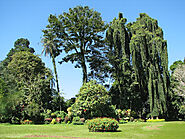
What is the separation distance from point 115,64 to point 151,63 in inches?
208

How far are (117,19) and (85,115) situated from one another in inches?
678

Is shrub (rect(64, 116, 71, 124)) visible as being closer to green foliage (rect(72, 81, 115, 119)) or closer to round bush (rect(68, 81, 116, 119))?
round bush (rect(68, 81, 116, 119))

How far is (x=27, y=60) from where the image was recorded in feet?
105

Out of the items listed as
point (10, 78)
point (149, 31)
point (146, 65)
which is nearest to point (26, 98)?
point (10, 78)

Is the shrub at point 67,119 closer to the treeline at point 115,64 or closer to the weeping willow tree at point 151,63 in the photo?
the treeline at point 115,64

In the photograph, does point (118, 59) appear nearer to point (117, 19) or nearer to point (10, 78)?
point (117, 19)

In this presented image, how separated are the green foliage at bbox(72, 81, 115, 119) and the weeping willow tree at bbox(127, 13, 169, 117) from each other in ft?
27.2

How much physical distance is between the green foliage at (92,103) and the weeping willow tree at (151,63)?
27.2ft

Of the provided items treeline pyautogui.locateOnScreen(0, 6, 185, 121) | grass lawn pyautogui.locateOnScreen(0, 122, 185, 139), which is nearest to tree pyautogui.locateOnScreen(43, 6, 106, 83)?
treeline pyautogui.locateOnScreen(0, 6, 185, 121)

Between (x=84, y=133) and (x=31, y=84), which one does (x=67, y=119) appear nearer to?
(x=31, y=84)

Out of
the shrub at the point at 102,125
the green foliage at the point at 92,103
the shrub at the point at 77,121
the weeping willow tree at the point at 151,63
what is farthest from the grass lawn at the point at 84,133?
the weeping willow tree at the point at 151,63

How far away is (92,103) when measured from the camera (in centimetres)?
2281

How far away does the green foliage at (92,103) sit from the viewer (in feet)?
75.5

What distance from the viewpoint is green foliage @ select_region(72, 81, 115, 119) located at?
23000mm
